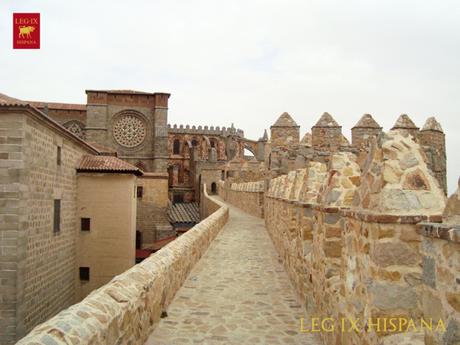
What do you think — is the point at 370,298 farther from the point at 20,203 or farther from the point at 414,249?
the point at 20,203

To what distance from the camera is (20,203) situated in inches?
396

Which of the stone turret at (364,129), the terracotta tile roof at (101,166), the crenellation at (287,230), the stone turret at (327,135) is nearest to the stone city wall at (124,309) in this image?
the crenellation at (287,230)

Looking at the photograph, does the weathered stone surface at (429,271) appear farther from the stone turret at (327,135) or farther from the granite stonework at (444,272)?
the stone turret at (327,135)

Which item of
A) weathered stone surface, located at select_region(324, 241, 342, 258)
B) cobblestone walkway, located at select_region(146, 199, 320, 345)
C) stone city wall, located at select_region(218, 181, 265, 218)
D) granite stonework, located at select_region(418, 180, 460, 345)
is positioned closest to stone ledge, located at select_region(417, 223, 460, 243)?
granite stonework, located at select_region(418, 180, 460, 345)

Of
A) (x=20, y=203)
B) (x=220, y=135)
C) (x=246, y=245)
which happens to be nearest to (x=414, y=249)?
(x=246, y=245)

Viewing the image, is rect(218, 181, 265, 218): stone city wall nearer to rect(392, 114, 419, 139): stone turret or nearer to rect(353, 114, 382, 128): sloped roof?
rect(353, 114, 382, 128): sloped roof

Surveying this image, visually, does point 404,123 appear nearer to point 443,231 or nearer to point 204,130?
point 443,231

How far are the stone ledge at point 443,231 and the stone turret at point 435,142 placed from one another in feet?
22.0

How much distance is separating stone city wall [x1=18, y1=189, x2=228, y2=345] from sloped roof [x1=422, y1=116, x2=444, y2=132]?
18.5 ft

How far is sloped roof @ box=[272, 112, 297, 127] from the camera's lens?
51.7ft

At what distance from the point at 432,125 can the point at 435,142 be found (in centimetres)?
37

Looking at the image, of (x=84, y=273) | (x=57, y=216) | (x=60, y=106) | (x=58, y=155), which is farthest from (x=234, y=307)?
(x=60, y=106)

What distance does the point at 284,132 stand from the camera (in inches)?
627

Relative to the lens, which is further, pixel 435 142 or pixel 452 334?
pixel 435 142
